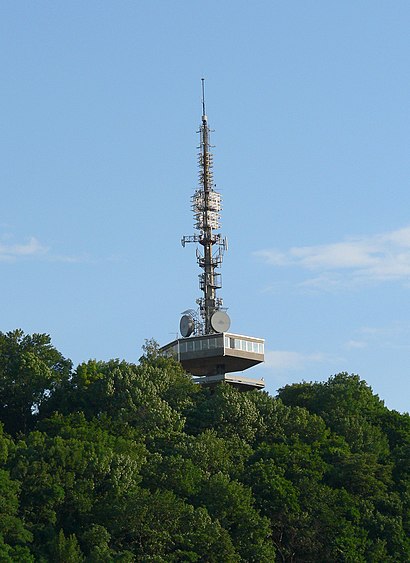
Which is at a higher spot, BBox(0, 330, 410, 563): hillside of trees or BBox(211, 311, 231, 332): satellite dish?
BBox(211, 311, 231, 332): satellite dish

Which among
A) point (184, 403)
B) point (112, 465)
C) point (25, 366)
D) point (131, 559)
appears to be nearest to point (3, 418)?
point (25, 366)

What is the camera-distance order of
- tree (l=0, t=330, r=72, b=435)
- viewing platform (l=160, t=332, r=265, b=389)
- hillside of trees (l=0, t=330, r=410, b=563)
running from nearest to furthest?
hillside of trees (l=0, t=330, r=410, b=563)
tree (l=0, t=330, r=72, b=435)
viewing platform (l=160, t=332, r=265, b=389)

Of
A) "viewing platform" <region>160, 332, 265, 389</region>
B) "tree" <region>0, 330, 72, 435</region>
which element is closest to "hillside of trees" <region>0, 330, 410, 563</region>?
"tree" <region>0, 330, 72, 435</region>

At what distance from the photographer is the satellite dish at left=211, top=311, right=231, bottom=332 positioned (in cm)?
10012

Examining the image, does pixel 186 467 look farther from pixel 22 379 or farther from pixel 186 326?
pixel 186 326

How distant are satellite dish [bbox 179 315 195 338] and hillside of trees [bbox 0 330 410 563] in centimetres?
1055

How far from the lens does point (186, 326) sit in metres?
101

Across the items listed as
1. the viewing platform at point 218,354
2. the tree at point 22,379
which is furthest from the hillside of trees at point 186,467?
the viewing platform at point 218,354

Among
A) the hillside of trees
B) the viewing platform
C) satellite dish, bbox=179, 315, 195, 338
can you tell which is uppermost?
satellite dish, bbox=179, 315, 195, 338

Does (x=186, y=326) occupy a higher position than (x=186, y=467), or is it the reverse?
(x=186, y=326)

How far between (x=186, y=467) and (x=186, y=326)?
→ 29.5 meters

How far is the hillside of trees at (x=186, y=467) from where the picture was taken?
220ft

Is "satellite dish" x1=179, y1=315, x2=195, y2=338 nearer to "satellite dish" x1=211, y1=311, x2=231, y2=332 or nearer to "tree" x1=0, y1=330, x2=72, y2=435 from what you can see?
"satellite dish" x1=211, y1=311, x2=231, y2=332

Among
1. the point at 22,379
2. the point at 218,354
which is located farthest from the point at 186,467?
the point at 218,354
